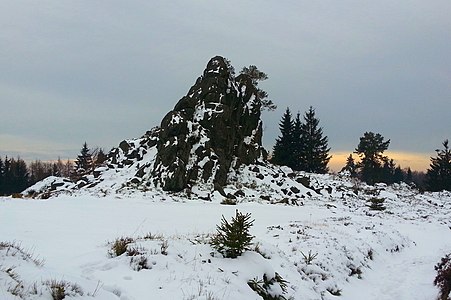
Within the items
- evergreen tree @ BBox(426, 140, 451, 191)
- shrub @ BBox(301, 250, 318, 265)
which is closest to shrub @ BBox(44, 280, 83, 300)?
shrub @ BBox(301, 250, 318, 265)

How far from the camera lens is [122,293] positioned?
17.3 feet

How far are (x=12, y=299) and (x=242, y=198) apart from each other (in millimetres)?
23399

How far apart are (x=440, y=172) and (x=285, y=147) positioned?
2831 cm

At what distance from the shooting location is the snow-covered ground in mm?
5434

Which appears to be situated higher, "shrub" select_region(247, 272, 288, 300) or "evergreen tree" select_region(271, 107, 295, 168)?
"evergreen tree" select_region(271, 107, 295, 168)

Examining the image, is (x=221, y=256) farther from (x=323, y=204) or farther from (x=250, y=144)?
(x=250, y=144)

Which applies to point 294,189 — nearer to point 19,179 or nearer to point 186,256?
point 186,256

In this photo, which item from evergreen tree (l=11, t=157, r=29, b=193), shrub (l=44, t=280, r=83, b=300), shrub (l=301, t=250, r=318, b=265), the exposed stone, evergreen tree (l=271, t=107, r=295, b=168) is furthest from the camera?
evergreen tree (l=11, t=157, r=29, b=193)

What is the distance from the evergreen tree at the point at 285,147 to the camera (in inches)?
2014

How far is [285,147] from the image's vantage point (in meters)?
51.2

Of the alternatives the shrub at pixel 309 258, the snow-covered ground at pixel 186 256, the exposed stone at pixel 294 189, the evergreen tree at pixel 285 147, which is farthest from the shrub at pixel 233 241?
the evergreen tree at pixel 285 147

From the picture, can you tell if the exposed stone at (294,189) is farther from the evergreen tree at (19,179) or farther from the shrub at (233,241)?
the evergreen tree at (19,179)

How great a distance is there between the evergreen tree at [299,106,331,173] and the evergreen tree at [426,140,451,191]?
17.7m

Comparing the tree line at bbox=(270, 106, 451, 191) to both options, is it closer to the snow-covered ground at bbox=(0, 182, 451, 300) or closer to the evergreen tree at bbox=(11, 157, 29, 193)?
the snow-covered ground at bbox=(0, 182, 451, 300)
